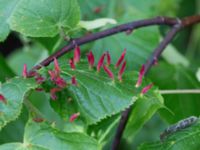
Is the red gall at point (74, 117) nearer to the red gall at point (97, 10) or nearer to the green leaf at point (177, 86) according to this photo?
the green leaf at point (177, 86)

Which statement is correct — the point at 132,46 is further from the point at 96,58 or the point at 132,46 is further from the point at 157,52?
the point at 157,52

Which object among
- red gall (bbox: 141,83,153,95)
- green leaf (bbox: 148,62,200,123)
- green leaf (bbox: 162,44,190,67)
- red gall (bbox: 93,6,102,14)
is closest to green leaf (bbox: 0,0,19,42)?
red gall (bbox: 141,83,153,95)

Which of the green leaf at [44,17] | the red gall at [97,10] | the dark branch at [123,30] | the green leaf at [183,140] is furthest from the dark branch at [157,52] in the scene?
the red gall at [97,10]

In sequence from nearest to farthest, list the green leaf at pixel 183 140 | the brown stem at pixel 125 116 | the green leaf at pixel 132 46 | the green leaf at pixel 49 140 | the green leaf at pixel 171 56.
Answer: the green leaf at pixel 49 140 < the green leaf at pixel 183 140 < the brown stem at pixel 125 116 < the green leaf at pixel 132 46 < the green leaf at pixel 171 56

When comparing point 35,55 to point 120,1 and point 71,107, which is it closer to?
point 120,1

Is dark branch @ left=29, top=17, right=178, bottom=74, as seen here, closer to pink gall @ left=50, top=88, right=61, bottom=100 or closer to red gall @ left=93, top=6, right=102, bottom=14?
pink gall @ left=50, top=88, right=61, bottom=100

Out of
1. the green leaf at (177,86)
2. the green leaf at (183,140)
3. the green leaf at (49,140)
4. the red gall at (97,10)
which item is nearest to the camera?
the green leaf at (49,140)

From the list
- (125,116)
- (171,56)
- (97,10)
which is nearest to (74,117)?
(125,116)
